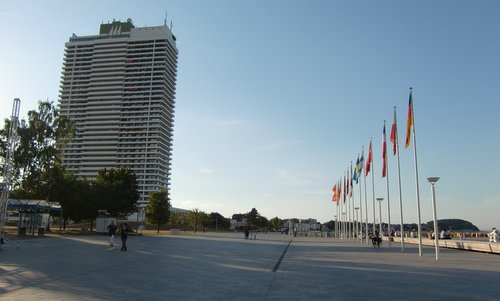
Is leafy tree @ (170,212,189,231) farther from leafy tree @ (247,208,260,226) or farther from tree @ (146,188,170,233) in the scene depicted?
leafy tree @ (247,208,260,226)

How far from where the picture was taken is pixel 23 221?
3856cm

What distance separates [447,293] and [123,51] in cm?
19587

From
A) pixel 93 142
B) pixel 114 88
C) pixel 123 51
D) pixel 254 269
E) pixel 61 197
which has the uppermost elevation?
pixel 123 51

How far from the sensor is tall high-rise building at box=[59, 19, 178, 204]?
186 m

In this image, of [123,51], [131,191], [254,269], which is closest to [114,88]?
[123,51]

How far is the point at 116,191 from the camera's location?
5606cm

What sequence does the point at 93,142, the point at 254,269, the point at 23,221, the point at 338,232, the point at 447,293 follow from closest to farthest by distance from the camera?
the point at 447,293, the point at 254,269, the point at 23,221, the point at 338,232, the point at 93,142

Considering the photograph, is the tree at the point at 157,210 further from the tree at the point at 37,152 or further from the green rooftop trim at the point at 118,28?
the green rooftop trim at the point at 118,28

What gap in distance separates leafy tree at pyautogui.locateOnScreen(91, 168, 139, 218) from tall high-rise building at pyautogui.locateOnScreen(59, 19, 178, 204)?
410ft

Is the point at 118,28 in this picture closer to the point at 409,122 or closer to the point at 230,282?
the point at 409,122

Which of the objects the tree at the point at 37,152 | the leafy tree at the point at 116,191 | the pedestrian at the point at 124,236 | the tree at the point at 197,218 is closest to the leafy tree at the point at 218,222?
the tree at the point at 197,218

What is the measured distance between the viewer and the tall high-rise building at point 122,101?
18588 cm

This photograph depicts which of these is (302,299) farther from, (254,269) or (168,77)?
(168,77)

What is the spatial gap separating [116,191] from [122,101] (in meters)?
142
